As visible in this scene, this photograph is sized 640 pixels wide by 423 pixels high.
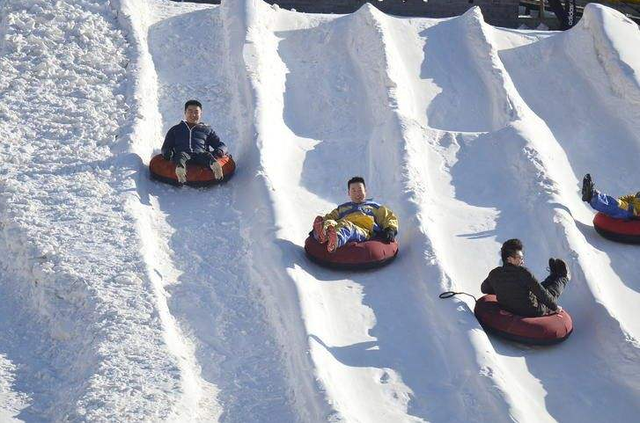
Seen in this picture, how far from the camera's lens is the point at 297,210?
382 inches

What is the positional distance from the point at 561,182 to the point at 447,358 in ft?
9.68

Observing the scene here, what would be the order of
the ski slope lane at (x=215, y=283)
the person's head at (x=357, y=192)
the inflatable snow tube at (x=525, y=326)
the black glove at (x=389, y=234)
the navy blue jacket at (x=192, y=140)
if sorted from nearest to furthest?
the ski slope lane at (x=215, y=283), the inflatable snow tube at (x=525, y=326), the black glove at (x=389, y=234), the person's head at (x=357, y=192), the navy blue jacket at (x=192, y=140)

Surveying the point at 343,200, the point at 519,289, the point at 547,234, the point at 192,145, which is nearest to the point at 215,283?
the point at 192,145

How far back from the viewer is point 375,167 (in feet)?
34.1

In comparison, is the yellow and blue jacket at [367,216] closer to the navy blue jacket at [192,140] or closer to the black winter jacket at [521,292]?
the black winter jacket at [521,292]

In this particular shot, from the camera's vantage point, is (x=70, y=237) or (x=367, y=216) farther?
(x=367, y=216)

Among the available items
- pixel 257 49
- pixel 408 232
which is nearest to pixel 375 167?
pixel 408 232

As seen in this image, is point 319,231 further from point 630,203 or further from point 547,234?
point 630,203

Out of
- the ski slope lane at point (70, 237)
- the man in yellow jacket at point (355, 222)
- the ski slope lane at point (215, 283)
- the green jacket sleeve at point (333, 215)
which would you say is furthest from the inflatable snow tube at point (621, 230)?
the ski slope lane at point (70, 237)

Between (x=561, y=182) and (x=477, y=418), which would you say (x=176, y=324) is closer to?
(x=477, y=418)

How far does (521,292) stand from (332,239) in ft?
4.40

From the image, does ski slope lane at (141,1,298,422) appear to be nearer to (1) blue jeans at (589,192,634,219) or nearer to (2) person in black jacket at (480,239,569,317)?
(2) person in black jacket at (480,239,569,317)

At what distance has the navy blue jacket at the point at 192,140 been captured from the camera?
32.3 ft

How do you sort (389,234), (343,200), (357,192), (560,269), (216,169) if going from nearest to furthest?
(560,269)
(389,234)
(357,192)
(216,169)
(343,200)
